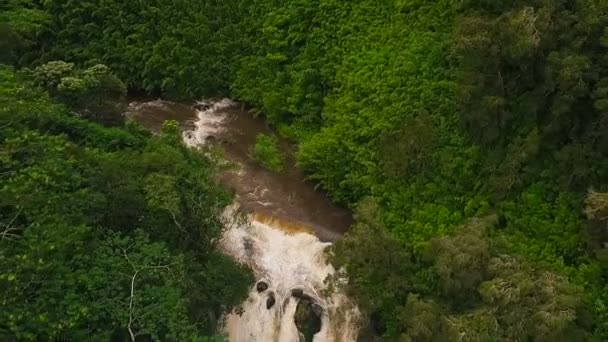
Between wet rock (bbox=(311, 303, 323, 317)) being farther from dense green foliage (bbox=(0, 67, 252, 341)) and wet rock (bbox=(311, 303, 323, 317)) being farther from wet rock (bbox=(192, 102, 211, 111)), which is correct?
wet rock (bbox=(192, 102, 211, 111))

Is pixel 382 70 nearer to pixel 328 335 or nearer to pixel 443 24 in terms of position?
pixel 443 24

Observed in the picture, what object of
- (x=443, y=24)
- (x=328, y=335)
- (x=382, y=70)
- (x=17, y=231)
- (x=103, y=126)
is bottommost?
(x=328, y=335)

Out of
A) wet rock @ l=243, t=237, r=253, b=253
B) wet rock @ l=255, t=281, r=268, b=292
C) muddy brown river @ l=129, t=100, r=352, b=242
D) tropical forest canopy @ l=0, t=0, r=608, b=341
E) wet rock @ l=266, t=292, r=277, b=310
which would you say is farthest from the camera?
muddy brown river @ l=129, t=100, r=352, b=242

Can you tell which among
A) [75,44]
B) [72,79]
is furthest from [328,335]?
[75,44]

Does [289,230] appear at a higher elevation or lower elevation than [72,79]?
lower

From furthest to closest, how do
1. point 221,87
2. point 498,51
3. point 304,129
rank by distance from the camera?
point 221,87
point 304,129
point 498,51

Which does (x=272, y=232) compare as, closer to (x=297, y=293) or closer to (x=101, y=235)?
(x=297, y=293)

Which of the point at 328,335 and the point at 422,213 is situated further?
the point at 422,213

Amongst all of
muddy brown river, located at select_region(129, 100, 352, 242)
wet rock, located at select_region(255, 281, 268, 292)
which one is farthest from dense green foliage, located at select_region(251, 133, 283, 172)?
wet rock, located at select_region(255, 281, 268, 292)
